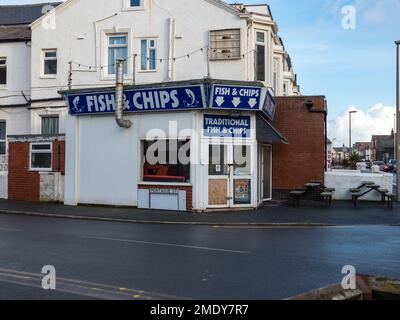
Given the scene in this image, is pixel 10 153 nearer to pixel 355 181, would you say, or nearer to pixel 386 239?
pixel 355 181

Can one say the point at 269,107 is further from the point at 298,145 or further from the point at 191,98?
the point at 191,98

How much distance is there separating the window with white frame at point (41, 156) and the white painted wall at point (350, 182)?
11602 millimetres

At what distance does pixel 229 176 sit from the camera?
18.7 metres

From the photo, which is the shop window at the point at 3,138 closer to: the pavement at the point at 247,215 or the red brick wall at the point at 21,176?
the red brick wall at the point at 21,176

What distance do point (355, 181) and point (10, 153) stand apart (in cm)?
1472

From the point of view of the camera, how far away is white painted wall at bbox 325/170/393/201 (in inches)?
878

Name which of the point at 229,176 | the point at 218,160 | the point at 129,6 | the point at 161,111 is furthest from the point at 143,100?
the point at 129,6

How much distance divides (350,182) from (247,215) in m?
7.34

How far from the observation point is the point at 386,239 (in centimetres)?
1232

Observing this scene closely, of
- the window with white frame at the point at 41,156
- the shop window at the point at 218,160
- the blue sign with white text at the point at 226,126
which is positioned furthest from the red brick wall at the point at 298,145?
the window with white frame at the point at 41,156

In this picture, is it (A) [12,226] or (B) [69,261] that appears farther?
(A) [12,226]

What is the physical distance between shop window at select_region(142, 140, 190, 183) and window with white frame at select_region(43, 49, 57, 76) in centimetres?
832

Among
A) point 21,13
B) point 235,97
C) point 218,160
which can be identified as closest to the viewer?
point 235,97
